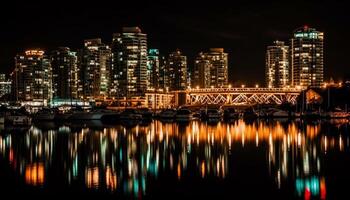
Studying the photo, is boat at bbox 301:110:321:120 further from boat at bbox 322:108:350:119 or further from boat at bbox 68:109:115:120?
boat at bbox 68:109:115:120

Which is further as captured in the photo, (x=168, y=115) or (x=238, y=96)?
(x=238, y=96)

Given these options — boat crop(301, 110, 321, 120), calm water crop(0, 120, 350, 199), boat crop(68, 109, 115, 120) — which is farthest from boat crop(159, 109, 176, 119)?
calm water crop(0, 120, 350, 199)

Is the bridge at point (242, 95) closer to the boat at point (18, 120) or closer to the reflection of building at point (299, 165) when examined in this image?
the boat at point (18, 120)

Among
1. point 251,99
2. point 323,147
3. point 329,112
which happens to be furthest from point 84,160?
point 251,99

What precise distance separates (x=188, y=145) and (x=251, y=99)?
15068 cm

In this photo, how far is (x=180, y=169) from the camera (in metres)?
23.0

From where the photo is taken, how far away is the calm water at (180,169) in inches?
720

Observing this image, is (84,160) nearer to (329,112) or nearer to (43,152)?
(43,152)

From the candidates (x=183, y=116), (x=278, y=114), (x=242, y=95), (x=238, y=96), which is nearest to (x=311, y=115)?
(x=278, y=114)

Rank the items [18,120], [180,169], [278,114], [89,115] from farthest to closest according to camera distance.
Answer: [278,114] → [89,115] → [18,120] → [180,169]

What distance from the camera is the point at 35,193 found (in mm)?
18156

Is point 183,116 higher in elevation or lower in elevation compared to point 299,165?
lower

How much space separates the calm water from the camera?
60.0 feet

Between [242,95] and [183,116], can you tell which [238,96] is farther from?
[183,116]
